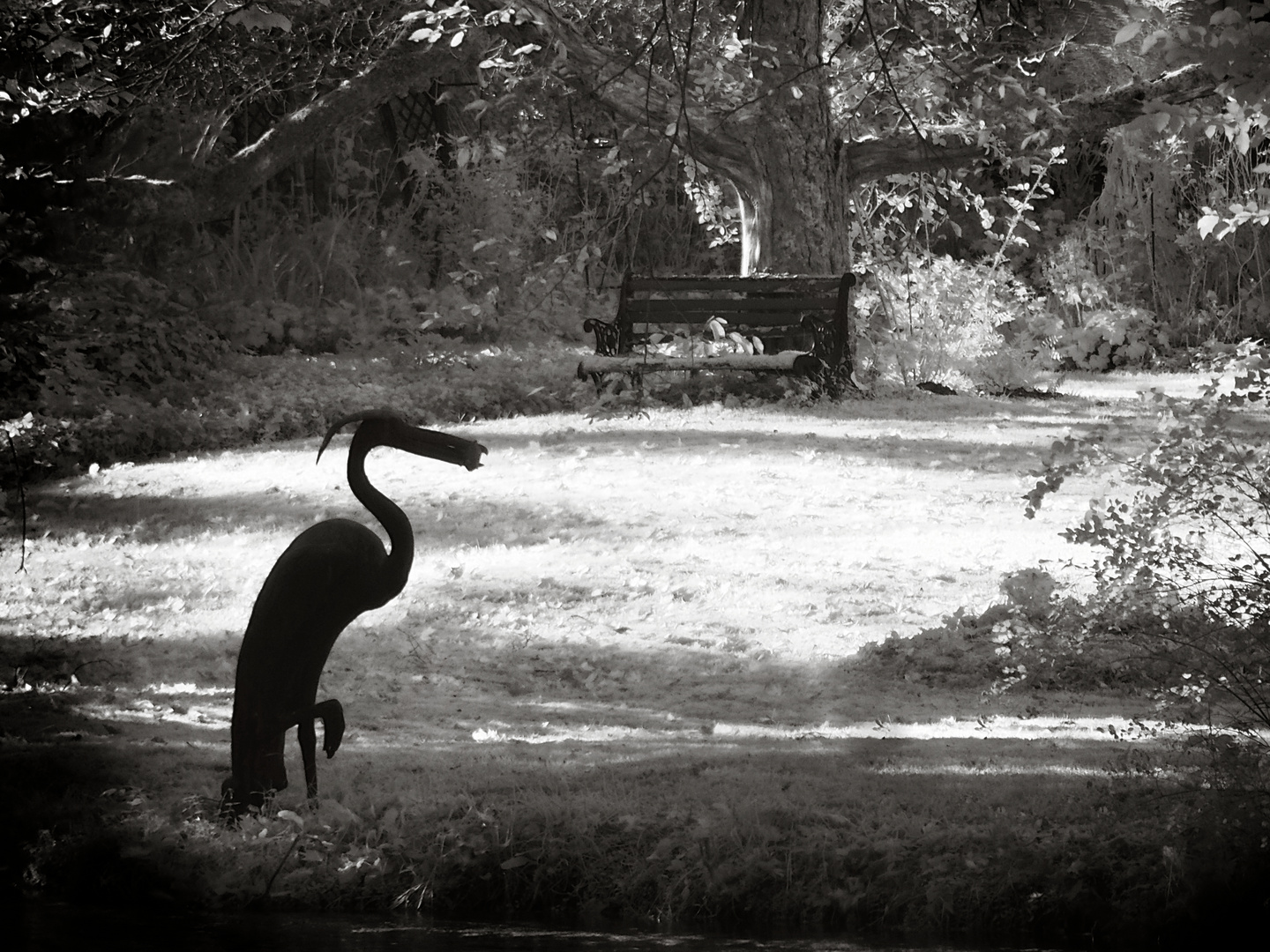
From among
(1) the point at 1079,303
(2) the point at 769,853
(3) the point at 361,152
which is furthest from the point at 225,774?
(1) the point at 1079,303

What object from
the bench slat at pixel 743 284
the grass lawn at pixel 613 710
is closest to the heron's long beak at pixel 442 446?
the grass lawn at pixel 613 710

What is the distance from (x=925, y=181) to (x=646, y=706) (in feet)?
38.0

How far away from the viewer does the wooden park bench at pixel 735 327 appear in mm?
13828

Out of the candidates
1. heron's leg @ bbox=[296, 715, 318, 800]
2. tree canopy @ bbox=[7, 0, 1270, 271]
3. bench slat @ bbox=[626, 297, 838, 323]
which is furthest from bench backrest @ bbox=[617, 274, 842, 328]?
heron's leg @ bbox=[296, 715, 318, 800]

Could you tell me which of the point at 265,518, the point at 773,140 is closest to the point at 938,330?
the point at 773,140

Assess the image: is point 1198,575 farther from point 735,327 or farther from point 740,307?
point 735,327

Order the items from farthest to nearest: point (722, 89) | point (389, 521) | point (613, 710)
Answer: point (722, 89), point (613, 710), point (389, 521)

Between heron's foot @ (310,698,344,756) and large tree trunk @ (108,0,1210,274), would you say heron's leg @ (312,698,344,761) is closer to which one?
heron's foot @ (310,698,344,756)

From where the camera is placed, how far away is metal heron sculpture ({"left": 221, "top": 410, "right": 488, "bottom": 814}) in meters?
4.15

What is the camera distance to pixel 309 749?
14.1ft

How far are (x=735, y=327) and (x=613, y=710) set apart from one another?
8888mm

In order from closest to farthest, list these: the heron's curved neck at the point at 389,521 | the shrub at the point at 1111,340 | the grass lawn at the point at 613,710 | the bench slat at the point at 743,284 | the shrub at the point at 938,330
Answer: the grass lawn at the point at 613,710, the heron's curved neck at the point at 389,521, the bench slat at the point at 743,284, the shrub at the point at 938,330, the shrub at the point at 1111,340

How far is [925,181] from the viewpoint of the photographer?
16.3m

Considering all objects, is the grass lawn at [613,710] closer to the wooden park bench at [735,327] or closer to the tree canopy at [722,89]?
the wooden park bench at [735,327]
